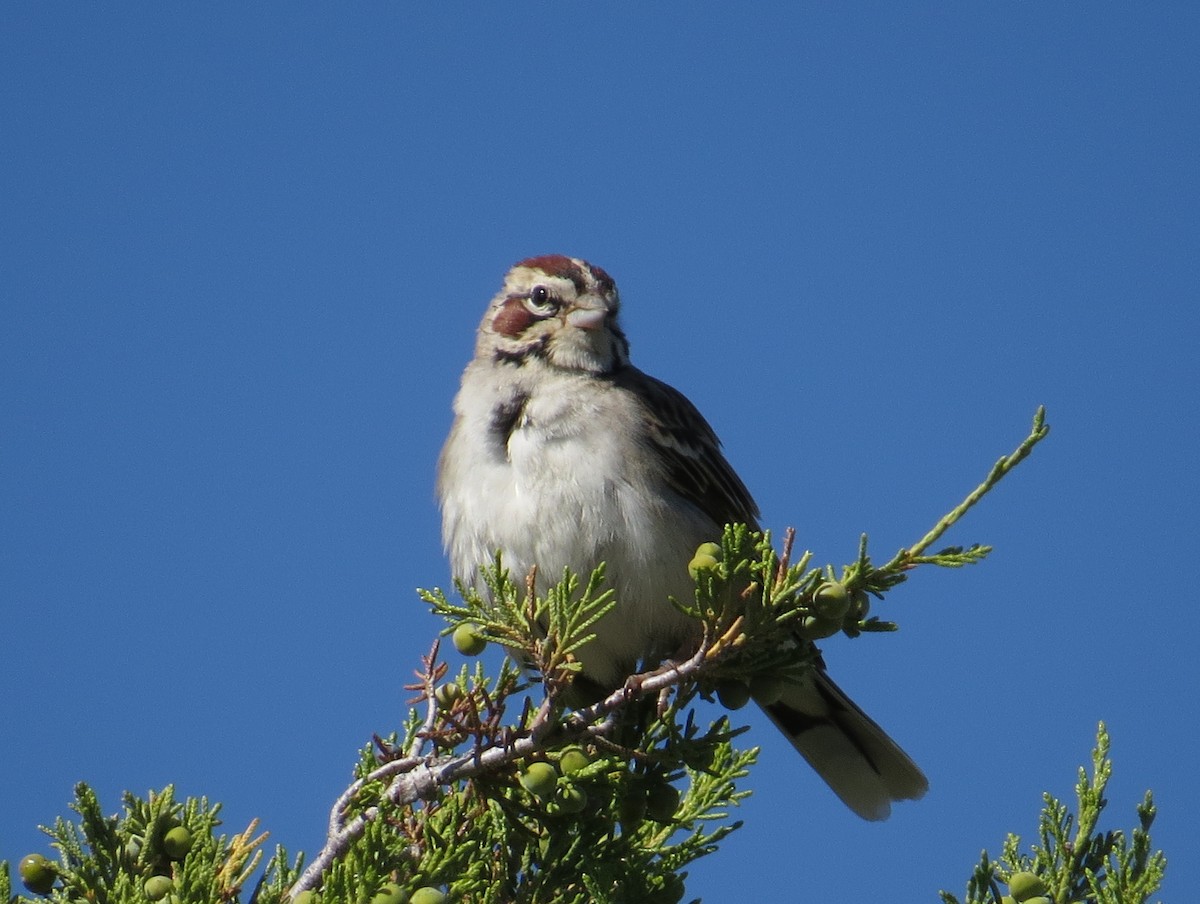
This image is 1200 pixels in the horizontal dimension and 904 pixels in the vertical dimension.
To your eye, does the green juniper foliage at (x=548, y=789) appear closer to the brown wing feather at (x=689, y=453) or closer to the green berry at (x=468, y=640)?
the green berry at (x=468, y=640)

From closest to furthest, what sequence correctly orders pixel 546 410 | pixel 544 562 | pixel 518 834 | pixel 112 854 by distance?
1. pixel 112 854
2. pixel 518 834
3. pixel 544 562
4. pixel 546 410

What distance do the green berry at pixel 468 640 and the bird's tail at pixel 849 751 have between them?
1766 millimetres

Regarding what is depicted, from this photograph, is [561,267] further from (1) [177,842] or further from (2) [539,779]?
(1) [177,842]

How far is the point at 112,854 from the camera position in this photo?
3.96 m

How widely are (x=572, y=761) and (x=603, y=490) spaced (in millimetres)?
1553

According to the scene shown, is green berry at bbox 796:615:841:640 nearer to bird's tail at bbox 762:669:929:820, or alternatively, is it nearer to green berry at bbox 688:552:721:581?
green berry at bbox 688:552:721:581

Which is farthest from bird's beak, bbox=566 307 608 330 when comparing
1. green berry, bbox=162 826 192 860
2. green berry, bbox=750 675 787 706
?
green berry, bbox=162 826 192 860

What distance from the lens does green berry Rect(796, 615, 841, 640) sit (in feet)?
13.6

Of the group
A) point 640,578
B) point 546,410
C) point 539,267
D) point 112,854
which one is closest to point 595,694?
point 640,578

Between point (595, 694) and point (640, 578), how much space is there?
0.84m

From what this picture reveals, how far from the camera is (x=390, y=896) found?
3.56 meters

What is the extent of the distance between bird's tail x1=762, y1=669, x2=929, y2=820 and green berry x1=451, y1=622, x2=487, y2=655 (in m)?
1.77

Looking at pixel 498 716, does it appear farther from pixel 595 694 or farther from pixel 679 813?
pixel 595 694

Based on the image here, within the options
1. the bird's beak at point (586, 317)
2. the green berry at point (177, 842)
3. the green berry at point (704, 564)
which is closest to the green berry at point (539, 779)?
the green berry at point (704, 564)
